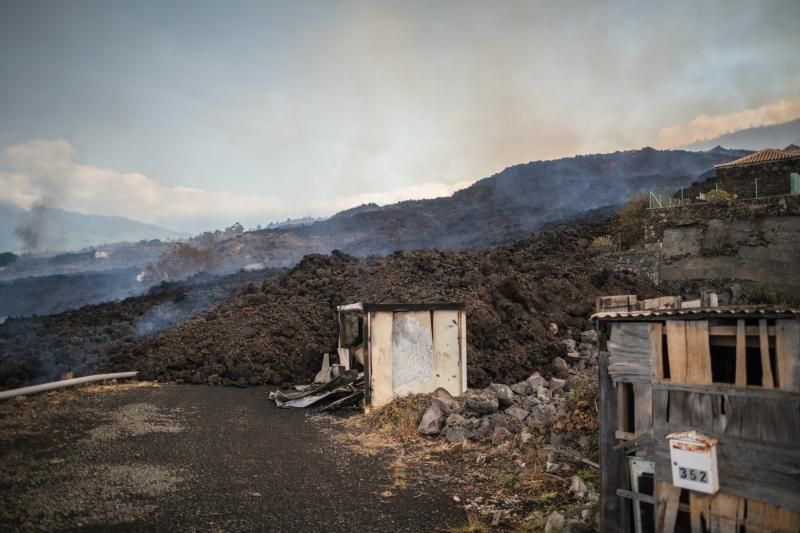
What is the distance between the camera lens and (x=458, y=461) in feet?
22.8

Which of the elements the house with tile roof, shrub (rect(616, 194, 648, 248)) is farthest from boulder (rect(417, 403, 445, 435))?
the house with tile roof

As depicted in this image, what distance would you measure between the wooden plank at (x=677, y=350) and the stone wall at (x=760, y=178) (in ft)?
88.8

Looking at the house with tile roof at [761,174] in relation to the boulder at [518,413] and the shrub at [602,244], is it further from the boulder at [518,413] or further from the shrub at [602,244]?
the boulder at [518,413]

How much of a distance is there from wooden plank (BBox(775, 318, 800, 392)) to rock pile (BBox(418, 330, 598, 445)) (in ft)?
13.7

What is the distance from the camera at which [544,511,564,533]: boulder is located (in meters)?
4.68

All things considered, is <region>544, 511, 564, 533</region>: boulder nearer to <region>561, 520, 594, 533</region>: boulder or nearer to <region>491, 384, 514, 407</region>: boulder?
<region>561, 520, 594, 533</region>: boulder

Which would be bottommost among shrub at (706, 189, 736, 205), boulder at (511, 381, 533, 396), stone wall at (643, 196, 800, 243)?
boulder at (511, 381, 533, 396)

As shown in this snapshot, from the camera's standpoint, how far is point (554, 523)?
4.74 m

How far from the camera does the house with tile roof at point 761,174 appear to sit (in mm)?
25344

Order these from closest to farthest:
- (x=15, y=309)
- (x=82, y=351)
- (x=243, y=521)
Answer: (x=243, y=521) < (x=82, y=351) < (x=15, y=309)

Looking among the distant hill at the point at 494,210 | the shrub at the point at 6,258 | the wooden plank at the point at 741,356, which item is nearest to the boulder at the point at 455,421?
the wooden plank at the point at 741,356

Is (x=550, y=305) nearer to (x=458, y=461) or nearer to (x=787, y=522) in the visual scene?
(x=458, y=461)

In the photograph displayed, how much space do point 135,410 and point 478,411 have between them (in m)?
6.94

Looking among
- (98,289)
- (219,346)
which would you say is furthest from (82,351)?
(98,289)
